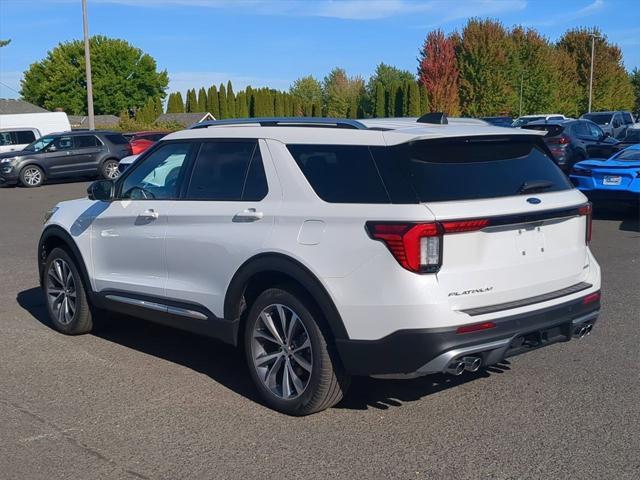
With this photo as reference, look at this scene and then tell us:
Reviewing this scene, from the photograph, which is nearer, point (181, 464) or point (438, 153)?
point (181, 464)

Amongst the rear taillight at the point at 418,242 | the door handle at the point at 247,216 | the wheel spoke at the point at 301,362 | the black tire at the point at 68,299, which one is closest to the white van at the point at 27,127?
the black tire at the point at 68,299

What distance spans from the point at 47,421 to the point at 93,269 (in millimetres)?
1883

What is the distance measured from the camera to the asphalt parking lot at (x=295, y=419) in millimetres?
4137

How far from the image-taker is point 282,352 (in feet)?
16.2

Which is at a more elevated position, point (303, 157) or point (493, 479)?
point (303, 157)

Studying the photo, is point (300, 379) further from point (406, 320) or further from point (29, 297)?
point (29, 297)

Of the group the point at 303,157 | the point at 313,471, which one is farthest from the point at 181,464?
the point at 303,157

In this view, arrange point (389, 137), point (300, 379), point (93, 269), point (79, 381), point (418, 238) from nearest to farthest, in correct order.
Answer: point (418, 238) < point (389, 137) < point (300, 379) < point (79, 381) < point (93, 269)

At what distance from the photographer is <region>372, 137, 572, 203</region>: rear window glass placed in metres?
4.40

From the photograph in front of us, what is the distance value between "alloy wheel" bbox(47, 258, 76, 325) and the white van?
77.2 ft

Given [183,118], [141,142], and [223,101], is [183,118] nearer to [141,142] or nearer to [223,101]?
[223,101]

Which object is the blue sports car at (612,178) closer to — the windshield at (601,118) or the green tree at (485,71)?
the windshield at (601,118)

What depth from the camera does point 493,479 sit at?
391 centimetres

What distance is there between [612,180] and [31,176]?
18.9 metres
